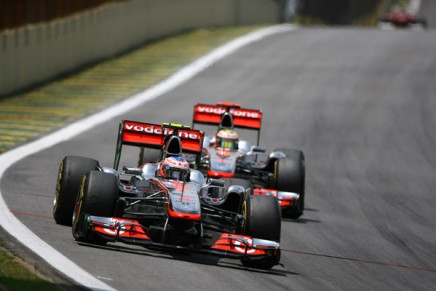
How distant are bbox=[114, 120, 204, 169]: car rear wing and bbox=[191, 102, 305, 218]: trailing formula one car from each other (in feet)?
7.32

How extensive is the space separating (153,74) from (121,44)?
4.36 meters

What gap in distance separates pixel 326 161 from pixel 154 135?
29.9ft

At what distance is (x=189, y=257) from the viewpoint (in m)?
11.5

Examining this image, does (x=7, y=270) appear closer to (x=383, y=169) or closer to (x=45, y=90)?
(x=383, y=169)

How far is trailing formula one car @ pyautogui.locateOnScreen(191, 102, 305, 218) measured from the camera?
52.5 ft

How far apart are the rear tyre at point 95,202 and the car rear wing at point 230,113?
616 cm

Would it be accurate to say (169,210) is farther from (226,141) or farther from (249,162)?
(249,162)

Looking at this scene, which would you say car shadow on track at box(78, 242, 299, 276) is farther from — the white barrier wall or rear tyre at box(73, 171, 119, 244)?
the white barrier wall

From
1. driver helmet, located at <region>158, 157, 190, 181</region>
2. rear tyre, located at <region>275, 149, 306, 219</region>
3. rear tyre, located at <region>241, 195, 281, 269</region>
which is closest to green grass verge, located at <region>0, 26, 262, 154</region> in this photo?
rear tyre, located at <region>275, 149, 306, 219</region>

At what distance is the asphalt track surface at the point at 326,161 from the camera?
36.3ft

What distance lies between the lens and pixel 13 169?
17.5 metres

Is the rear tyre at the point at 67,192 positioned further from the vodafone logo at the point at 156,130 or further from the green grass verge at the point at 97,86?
the green grass verge at the point at 97,86

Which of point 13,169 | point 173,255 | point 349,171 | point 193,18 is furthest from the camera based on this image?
point 193,18

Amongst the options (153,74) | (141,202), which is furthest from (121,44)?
(141,202)
